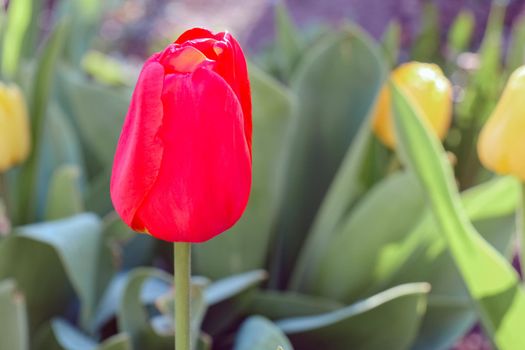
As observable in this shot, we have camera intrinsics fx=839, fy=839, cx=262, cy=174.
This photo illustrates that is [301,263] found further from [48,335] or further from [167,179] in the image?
[167,179]

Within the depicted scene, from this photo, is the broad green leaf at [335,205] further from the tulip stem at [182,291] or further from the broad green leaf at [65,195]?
the tulip stem at [182,291]

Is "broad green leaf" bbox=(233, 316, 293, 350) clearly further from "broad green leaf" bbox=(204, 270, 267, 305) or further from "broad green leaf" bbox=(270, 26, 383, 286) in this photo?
"broad green leaf" bbox=(270, 26, 383, 286)

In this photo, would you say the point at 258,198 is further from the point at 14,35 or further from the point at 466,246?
the point at 14,35

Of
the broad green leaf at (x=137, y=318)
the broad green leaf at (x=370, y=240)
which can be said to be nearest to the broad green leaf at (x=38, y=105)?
the broad green leaf at (x=137, y=318)

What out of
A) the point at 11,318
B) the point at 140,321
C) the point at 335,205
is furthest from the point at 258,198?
the point at 11,318

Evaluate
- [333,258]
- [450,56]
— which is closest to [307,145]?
[333,258]

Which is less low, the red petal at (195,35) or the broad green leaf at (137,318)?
the red petal at (195,35)

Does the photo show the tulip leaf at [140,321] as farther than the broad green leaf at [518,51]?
No
